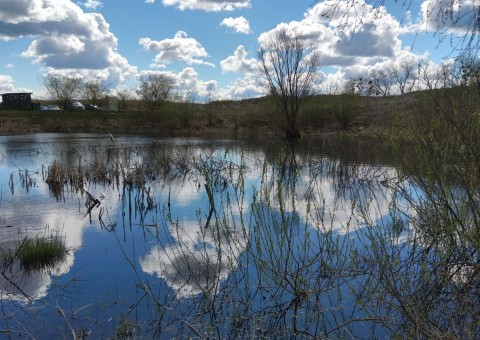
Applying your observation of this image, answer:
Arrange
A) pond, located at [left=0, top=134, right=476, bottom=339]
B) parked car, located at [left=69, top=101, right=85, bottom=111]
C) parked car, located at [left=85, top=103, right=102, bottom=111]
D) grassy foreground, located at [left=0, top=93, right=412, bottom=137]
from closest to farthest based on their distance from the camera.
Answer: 1. pond, located at [left=0, top=134, right=476, bottom=339]
2. grassy foreground, located at [left=0, top=93, right=412, bottom=137]
3. parked car, located at [left=69, top=101, right=85, bottom=111]
4. parked car, located at [left=85, top=103, right=102, bottom=111]

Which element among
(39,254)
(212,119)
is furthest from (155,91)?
(39,254)

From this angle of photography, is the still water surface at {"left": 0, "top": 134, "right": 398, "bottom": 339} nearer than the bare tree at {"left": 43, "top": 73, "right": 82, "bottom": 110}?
Yes

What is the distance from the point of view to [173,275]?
6.00 meters

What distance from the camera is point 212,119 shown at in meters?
46.6

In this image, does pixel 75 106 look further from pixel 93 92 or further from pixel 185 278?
pixel 185 278

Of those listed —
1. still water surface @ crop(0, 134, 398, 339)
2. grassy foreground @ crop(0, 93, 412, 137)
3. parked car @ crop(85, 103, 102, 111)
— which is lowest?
still water surface @ crop(0, 134, 398, 339)

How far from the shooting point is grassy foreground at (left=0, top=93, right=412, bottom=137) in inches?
1421

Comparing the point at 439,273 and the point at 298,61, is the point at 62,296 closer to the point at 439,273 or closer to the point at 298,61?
the point at 439,273

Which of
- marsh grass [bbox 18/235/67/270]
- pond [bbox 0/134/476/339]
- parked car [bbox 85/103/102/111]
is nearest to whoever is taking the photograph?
pond [bbox 0/134/476/339]

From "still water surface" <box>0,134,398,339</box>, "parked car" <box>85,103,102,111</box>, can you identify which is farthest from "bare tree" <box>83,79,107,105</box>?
"still water surface" <box>0,134,398,339</box>

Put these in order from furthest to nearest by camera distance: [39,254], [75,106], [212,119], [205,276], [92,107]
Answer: [92,107] → [75,106] → [212,119] → [39,254] → [205,276]

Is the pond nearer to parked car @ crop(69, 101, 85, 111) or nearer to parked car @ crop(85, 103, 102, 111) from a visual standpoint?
parked car @ crop(69, 101, 85, 111)

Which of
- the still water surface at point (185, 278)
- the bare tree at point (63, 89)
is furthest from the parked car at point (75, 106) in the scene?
the still water surface at point (185, 278)

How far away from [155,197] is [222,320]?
7.18m
